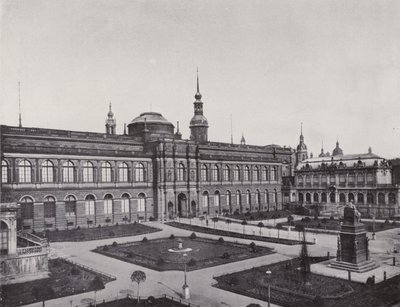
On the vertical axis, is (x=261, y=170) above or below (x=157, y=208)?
above

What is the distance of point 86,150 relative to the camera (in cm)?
5466

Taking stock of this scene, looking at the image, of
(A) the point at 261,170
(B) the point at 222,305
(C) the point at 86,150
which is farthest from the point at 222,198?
(B) the point at 222,305

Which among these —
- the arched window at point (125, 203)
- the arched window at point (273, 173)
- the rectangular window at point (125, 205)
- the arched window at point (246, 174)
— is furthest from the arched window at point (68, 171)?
the arched window at point (273, 173)

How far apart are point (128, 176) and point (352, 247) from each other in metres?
36.3

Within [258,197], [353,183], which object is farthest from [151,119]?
[353,183]

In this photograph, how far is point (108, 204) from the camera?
56.3 metres

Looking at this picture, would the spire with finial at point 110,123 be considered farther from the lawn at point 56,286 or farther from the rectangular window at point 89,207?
the lawn at point 56,286

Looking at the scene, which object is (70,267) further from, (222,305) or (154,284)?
(222,305)

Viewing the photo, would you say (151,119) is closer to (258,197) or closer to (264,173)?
(264,173)

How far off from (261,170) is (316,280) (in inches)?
2062

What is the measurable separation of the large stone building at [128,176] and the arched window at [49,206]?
12 cm

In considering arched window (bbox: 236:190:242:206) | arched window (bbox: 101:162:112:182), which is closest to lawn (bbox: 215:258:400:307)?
A: arched window (bbox: 101:162:112:182)

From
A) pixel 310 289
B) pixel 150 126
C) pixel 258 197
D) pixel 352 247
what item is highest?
pixel 150 126

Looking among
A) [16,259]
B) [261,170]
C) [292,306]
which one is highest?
[261,170]
